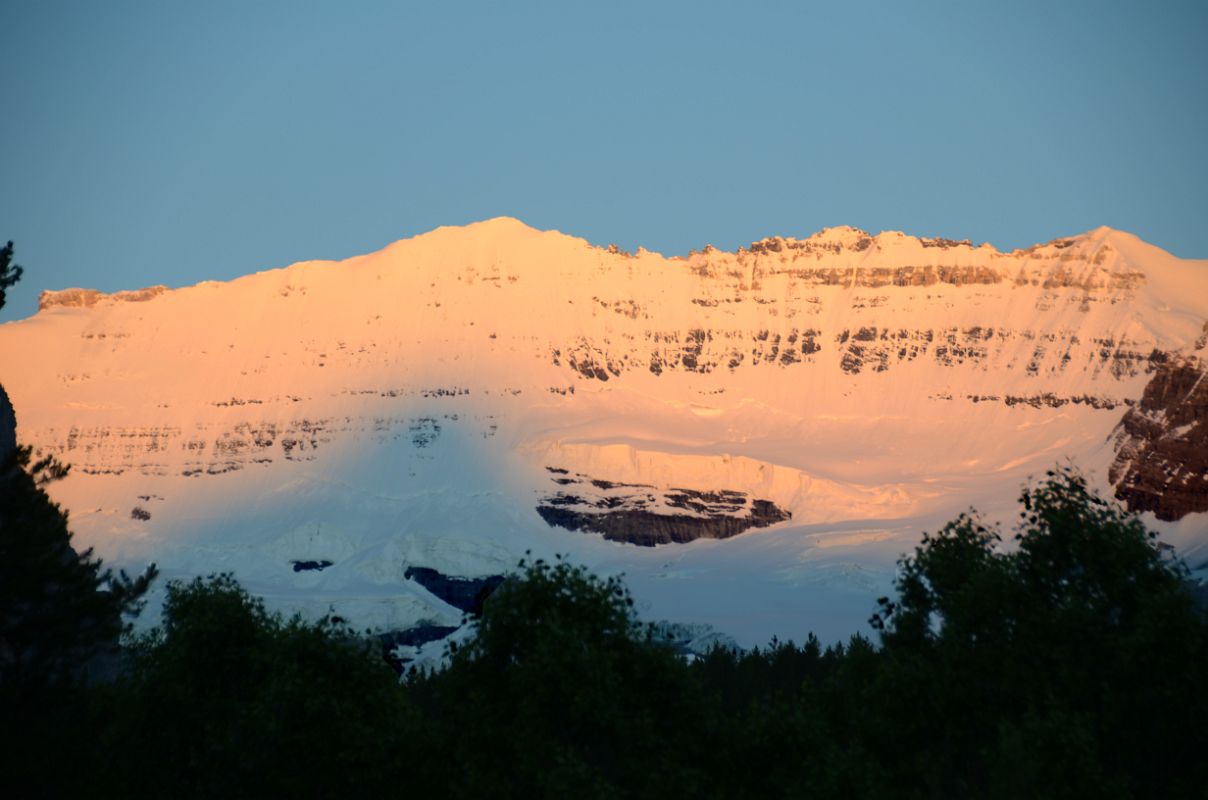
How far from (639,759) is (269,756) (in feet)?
53.2

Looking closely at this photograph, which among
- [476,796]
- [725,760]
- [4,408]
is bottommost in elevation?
[476,796]

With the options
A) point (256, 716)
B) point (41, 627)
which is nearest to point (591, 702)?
point (256, 716)

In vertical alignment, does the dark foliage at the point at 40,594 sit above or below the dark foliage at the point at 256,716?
above

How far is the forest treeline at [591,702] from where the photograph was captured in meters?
65.1

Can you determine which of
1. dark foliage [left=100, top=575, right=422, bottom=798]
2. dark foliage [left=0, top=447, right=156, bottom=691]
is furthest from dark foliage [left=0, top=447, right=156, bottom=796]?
dark foliage [left=100, top=575, right=422, bottom=798]

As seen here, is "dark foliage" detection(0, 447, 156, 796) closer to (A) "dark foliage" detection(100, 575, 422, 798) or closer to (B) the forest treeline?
(B) the forest treeline

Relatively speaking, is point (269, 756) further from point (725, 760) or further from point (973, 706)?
point (973, 706)

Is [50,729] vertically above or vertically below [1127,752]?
below

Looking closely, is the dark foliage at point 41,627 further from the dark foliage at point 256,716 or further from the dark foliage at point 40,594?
the dark foliage at point 256,716

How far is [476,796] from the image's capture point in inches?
2783

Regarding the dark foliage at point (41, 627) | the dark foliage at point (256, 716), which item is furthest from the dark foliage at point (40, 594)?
the dark foliage at point (256, 716)

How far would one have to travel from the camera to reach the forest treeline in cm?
6512

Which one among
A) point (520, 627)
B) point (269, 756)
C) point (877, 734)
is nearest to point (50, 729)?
point (269, 756)

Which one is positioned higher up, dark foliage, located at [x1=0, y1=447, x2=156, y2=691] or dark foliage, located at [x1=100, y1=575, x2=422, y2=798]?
dark foliage, located at [x1=0, y1=447, x2=156, y2=691]
